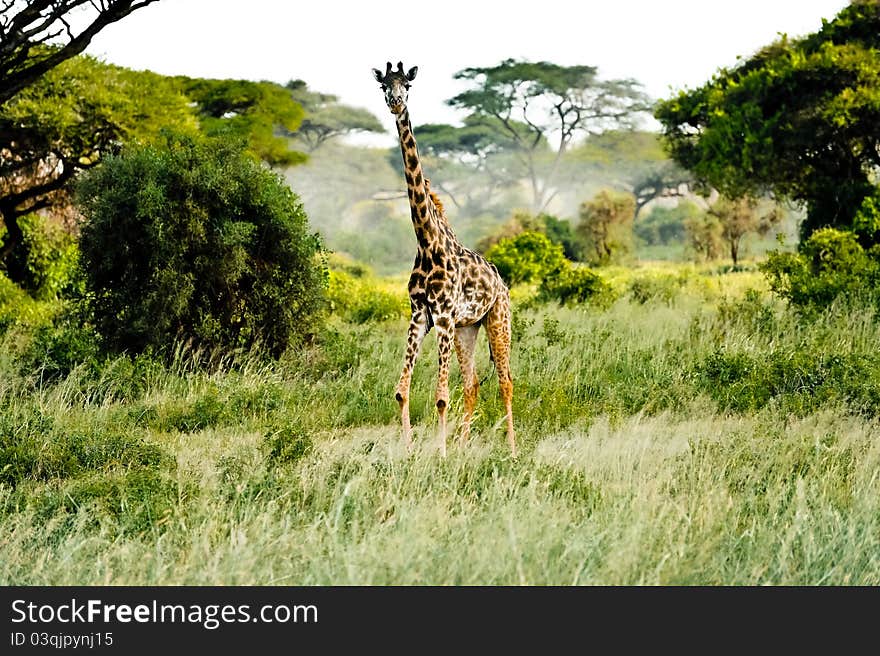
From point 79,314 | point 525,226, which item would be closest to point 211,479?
point 79,314

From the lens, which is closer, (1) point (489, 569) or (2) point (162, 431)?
(1) point (489, 569)

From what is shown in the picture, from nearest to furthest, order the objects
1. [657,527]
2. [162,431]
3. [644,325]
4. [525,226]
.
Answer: [657,527] → [162,431] → [644,325] → [525,226]

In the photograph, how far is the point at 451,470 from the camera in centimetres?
600

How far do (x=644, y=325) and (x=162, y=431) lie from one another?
21.9 feet

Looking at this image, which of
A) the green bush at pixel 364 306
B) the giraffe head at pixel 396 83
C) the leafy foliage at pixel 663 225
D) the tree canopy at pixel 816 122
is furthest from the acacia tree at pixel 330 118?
the giraffe head at pixel 396 83

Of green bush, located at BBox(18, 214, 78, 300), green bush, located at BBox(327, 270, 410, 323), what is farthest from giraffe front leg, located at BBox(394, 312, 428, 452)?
green bush, located at BBox(18, 214, 78, 300)

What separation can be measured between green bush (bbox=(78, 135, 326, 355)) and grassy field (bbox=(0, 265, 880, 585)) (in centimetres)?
40

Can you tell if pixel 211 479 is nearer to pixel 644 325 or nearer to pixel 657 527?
pixel 657 527

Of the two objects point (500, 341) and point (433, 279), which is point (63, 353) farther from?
point (433, 279)

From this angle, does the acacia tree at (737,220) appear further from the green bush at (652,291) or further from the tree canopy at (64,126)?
the tree canopy at (64,126)

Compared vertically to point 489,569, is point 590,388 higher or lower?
lower

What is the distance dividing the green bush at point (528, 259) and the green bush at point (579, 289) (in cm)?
439
